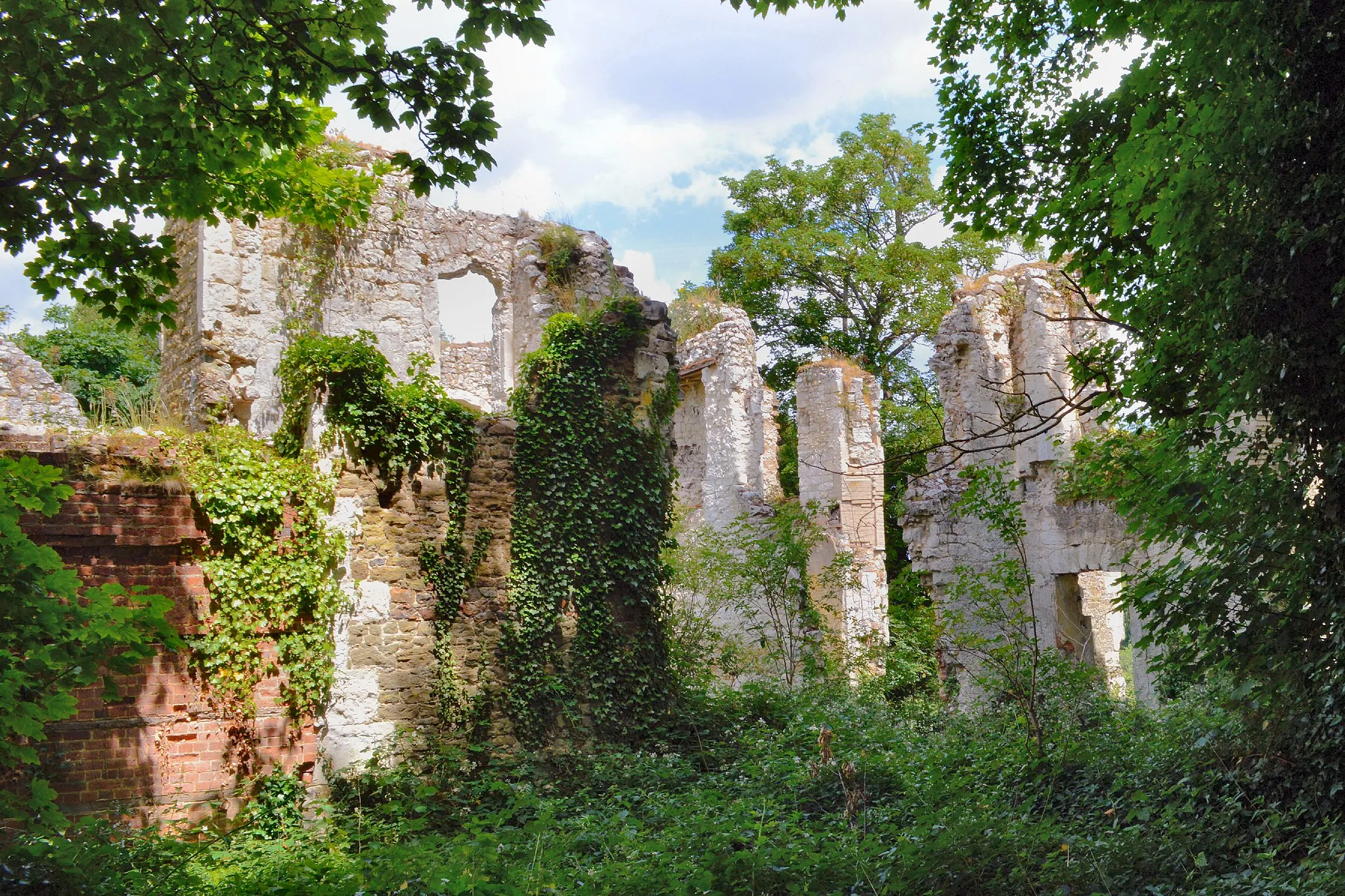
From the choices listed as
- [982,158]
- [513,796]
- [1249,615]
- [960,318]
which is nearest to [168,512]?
[513,796]

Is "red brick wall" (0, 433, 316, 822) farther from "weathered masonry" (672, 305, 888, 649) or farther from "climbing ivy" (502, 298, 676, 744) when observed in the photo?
"weathered masonry" (672, 305, 888, 649)

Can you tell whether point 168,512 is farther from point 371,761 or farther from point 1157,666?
point 1157,666

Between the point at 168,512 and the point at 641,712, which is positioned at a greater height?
the point at 168,512

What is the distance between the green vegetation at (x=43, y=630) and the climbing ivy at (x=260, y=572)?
10.4 ft

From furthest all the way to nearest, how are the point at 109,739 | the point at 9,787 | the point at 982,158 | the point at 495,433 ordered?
the point at 495,433 → the point at 982,158 → the point at 109,739 → the point at 9,787

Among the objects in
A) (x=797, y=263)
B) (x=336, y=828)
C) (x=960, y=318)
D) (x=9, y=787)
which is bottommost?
(x=336, y=828)

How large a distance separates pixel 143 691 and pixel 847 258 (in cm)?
2038

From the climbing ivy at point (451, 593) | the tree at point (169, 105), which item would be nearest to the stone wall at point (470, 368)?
the climbing ivy at point (451, 593)

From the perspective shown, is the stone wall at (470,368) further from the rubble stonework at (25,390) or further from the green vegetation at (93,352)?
the green vegetation at (93,352)

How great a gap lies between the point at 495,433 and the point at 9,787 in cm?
504

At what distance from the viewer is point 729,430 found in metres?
19.3

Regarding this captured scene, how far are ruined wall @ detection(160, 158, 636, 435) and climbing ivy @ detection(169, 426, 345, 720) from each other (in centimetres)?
332

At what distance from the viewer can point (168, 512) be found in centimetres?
815

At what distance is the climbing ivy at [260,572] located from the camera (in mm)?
8234
